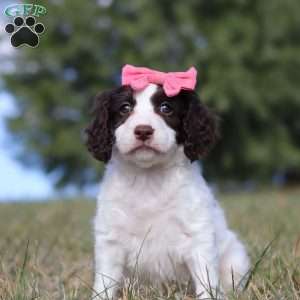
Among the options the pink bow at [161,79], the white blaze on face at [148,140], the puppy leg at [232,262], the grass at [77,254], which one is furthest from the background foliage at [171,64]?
the white blaze on face at [148,140]

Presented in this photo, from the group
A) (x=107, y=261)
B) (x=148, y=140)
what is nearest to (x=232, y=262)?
(x=107, y=261)

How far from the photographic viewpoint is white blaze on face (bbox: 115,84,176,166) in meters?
3.47

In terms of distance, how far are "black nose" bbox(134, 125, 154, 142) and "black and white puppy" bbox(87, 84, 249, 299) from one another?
→ 33 mm

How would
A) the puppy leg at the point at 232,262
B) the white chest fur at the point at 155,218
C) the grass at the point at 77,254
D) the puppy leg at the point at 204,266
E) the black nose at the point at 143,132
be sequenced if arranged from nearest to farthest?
the grass at the point at 77,254, the black nose at the point at 143,132, the puppy leg at the point at 204,266, the white chest fur at the point at 155,218, the puppy leg at the point at 232,262

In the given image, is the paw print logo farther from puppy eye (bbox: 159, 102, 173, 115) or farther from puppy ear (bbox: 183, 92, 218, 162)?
puppy ear (bbox: 183, 92, 218, 162)

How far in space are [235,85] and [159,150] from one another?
50.8 feet

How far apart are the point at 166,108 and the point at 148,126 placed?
31 centimetres

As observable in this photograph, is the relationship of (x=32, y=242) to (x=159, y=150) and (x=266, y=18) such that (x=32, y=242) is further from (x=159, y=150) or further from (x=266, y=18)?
(x=266, y=18)

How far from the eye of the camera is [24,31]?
154 inches

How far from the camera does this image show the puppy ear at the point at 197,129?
379 cm

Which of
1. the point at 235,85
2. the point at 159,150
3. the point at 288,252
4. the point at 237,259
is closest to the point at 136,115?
the point at 159,150

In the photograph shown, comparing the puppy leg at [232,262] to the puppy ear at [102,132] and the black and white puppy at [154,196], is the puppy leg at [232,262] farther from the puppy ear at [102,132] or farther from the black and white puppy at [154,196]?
the puppy ear at [102,132]

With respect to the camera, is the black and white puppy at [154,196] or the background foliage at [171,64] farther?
the background foliage at [171,64]

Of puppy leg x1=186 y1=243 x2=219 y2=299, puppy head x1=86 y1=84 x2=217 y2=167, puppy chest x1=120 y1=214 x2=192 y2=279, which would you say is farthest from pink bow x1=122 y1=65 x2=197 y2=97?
puppy leg x1=186 y1=243 x2=219 y2=299
